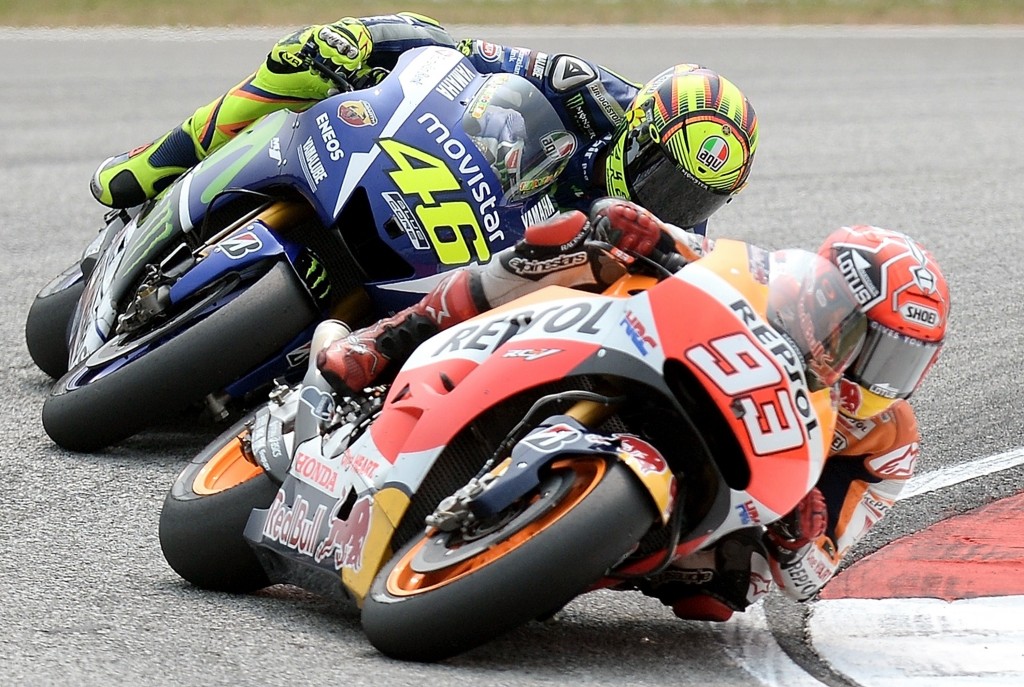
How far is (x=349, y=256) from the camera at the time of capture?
5477mm

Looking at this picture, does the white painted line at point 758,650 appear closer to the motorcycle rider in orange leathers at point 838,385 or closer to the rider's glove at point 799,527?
the motorcycle rider in orange leathers at point 838,385

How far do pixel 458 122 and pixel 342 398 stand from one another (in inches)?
57.8

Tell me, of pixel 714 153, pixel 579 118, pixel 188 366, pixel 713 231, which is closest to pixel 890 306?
pixel 714 153

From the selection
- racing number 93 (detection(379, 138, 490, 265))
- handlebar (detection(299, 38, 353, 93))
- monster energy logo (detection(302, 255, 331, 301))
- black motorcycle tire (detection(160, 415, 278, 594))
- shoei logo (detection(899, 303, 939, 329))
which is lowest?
black motorcycle tire (detection(160, 415, 278, 594))

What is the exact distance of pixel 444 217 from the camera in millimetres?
5320

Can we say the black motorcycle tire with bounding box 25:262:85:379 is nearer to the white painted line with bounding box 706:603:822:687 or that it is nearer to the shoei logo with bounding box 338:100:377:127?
the shoei logo with bounding box 338:100:377:127

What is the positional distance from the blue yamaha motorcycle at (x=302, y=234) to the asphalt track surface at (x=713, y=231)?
317 millimetres

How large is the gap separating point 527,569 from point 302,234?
2.47 meters

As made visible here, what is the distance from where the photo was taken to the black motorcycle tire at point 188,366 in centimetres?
510

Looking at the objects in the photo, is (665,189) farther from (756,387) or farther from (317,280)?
(756,387)

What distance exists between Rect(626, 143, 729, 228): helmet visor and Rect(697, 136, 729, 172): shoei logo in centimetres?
7

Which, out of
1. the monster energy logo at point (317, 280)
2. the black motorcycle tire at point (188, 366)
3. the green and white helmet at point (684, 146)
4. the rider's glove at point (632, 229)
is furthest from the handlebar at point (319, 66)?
the rider's glove at point (632, 229)

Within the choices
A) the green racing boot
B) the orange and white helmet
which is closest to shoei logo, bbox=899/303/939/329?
the orange and white helmet

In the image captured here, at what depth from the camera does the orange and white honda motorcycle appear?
3.39 meters
